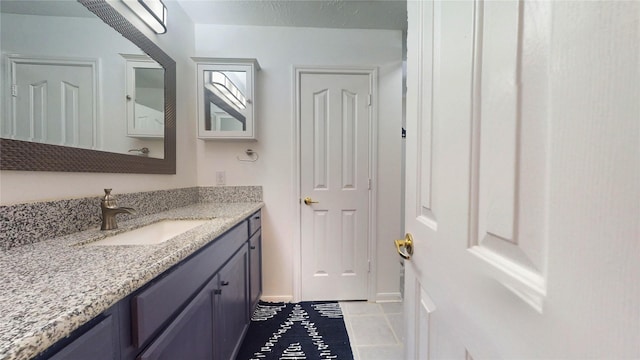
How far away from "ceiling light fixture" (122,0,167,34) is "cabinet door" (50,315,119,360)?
1.52 metres

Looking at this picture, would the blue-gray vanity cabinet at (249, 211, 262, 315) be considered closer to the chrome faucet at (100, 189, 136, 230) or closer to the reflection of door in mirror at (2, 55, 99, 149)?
the chrome faucet at (100, 189, 136, 230)

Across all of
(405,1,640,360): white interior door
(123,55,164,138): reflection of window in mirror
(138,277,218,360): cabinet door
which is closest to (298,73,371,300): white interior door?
(123,55,164,138): reflection of window in mirror

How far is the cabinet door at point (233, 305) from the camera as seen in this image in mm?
1135

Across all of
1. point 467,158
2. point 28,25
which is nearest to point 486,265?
point 467,158

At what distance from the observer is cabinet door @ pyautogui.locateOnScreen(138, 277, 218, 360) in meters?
0.67

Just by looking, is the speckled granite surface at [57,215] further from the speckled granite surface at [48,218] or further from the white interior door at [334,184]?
the white interior door at [334,184]

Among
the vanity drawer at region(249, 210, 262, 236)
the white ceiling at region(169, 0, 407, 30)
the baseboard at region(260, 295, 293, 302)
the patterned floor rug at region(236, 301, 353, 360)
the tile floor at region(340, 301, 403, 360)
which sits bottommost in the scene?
the tile floor at region(340, 301, 403, 360)

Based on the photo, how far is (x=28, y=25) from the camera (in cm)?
84

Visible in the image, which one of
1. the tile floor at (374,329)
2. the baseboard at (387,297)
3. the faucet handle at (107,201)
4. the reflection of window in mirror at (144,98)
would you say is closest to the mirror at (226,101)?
the reflection of window in mirror at (144,98)

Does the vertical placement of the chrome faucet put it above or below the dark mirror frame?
below

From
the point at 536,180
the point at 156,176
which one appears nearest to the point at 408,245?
the point at 536,180

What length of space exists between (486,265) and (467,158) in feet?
0.66

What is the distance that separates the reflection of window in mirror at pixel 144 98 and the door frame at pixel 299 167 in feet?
3.14

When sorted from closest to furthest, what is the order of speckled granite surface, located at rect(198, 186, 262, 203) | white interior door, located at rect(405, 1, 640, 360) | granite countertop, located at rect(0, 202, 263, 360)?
white interior door, located at rect(405, 1, 640, 360), granite countertop, located at rect(0, 202, 263, 360), speckled granite surface, located at rect(198, 186, 262, 203)
